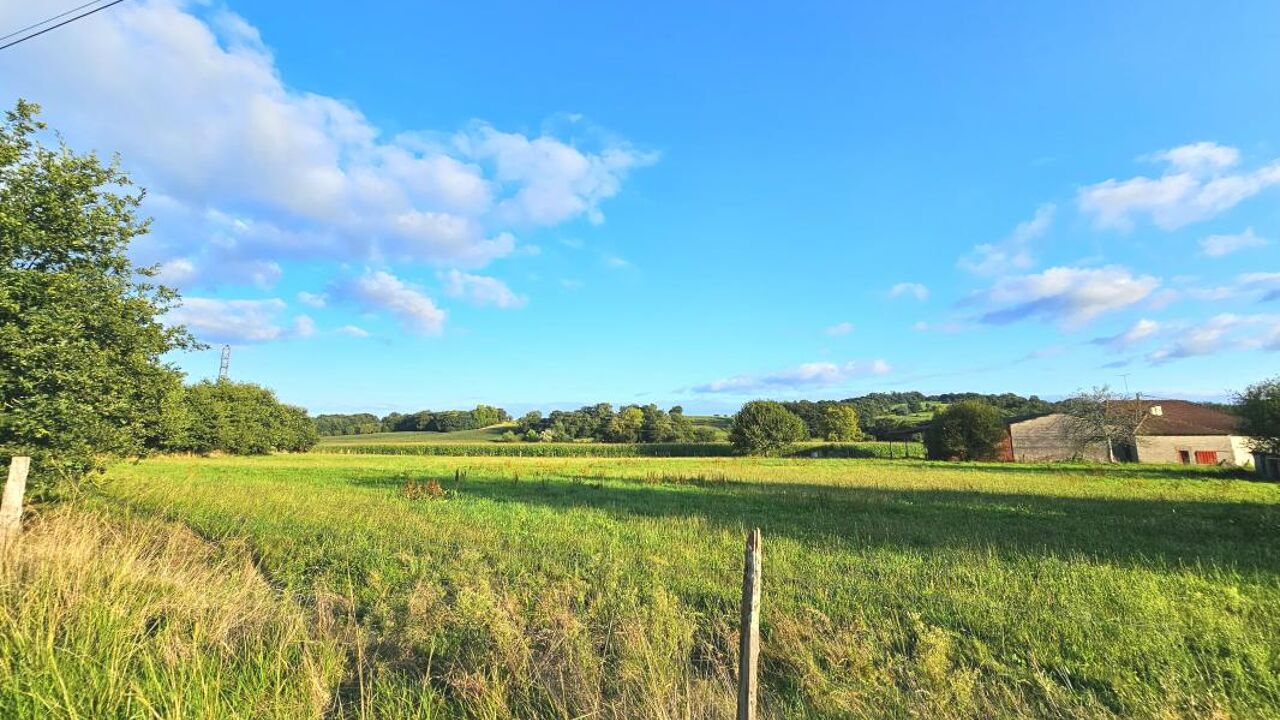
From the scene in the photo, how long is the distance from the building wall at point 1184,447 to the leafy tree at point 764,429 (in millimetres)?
34034

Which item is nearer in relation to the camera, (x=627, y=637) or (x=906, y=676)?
(x=906, y=676)

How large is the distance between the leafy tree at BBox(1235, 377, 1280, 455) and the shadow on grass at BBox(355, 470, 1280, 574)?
2228 centimetres

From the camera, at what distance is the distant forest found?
113m

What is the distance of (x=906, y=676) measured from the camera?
4.77 meters

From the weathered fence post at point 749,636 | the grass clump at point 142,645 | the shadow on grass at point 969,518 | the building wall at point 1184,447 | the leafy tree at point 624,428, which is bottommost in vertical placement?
the shadow on grass at point 969,518

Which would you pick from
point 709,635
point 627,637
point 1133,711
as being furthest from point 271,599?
point 1133,711

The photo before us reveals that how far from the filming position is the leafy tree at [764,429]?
71875 millimetres

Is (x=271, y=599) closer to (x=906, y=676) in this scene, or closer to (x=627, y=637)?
(x=627, y=637)

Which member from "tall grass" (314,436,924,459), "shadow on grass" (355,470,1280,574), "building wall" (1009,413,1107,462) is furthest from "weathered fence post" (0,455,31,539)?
"building wall" (1009,413,1107,462)

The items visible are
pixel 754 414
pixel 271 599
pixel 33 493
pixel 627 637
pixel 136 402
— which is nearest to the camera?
pixel 627 637

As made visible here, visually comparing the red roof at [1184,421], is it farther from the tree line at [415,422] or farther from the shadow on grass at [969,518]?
the tree line at [415,422]

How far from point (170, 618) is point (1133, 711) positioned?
25.7ft

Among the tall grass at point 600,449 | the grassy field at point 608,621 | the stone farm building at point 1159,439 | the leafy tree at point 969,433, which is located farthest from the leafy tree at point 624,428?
the grassy field at point 608,621

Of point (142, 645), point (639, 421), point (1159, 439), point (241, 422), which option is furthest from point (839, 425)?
point (142, 645)
